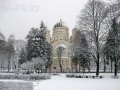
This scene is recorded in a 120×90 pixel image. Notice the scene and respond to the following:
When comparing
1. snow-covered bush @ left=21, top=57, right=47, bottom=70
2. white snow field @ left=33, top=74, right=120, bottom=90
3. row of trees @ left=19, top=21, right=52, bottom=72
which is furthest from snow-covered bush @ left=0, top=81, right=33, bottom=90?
row of trees @ left=19, top=21, right=52, bottom=72

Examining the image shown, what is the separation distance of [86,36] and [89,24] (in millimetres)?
1859

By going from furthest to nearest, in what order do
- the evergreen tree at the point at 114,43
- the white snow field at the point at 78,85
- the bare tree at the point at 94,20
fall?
1. the bare tree at the point at 94,20
2. the evergreen tree at the point at 114,43
3. the white snow field at the point at 78,85

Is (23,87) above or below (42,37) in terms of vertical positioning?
below

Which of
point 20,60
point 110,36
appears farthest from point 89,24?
point 20,60

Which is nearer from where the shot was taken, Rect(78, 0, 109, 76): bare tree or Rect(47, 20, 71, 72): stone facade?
Rect(78, 0, 109, 76): bare tree

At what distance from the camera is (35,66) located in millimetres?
49688

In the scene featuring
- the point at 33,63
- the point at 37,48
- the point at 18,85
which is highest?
the point at 37,48

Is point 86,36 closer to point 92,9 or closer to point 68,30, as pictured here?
point 92,9

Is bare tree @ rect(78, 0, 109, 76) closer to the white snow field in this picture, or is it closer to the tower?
the white snow field

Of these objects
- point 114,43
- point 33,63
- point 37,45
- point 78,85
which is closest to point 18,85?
point 78,85

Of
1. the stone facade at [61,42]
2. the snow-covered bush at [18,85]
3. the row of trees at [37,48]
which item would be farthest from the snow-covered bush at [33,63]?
the snow-covered bush at [18,85]

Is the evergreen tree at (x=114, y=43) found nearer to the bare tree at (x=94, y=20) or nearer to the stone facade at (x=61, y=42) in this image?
the bare tree at (x=94, y=20)

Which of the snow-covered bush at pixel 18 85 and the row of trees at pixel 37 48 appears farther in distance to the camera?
the row of trees at pixel 37 48

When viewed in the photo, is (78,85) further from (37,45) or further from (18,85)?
(37,45)
